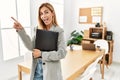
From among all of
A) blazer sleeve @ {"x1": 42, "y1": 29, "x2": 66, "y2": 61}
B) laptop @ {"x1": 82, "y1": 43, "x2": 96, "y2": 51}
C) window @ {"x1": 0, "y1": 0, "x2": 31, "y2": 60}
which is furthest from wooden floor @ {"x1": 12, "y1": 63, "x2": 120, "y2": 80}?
blazer sleeve @ {"x1": 42, "y1": 29, "x2": 66, "y2": 61}

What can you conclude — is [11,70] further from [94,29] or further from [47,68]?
[94,29]

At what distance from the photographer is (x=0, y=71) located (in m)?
2.78

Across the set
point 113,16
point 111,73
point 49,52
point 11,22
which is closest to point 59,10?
point 113,16

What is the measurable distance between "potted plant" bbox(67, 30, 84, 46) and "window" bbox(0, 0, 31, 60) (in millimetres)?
1540

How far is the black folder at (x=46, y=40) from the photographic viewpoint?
3.65ft

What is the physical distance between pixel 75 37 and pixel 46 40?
3.29 meters

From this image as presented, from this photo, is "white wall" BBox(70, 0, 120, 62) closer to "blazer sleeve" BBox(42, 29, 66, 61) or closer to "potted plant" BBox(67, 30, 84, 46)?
"potted plant" BBox(67, 30, 84, 46)

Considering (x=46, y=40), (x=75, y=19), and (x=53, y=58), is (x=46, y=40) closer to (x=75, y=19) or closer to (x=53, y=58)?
(x=53, y=58)

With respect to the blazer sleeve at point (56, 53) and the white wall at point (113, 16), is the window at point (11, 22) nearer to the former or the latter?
the blazer sleeve at point (56, 53)

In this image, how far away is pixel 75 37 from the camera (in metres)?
4.36

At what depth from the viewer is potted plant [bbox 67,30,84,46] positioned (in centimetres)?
429

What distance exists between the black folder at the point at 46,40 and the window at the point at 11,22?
6.18 ft

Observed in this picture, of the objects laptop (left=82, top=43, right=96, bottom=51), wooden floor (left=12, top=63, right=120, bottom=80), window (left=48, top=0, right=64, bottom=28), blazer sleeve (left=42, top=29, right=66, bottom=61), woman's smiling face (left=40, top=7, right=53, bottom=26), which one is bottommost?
wooden floor (left=12, top=63, right=120, bottom=80)

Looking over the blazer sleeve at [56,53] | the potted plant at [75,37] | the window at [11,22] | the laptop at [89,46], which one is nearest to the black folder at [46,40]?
the blazer sleeve at [56,53]
